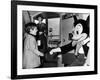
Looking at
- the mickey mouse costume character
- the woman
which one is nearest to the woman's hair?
the woman

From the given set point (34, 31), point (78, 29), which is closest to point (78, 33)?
point (78, 29)

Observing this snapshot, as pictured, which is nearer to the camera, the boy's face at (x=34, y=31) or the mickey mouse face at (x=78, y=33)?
the boy's face at (x=34, y=31)

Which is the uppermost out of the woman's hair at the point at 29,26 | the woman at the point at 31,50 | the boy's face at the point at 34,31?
the woman's hair at the point at 29,26

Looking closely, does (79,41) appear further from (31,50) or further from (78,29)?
(31,50)

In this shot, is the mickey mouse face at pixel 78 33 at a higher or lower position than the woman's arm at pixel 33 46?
higher

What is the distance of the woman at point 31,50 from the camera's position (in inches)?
65.9

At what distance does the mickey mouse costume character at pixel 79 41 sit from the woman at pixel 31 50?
290 mm

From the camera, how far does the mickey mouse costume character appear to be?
1807 mm

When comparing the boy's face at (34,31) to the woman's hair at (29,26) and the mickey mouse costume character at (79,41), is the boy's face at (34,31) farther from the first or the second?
the mickey mouse costume character at (79,41)

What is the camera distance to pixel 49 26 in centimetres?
174

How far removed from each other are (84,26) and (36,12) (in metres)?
0.49

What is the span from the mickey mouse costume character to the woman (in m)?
0.29

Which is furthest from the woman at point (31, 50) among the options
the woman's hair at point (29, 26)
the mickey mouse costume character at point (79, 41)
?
the mickey mouse costume character at point (79, 41)

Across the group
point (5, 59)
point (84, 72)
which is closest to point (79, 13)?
point (84, 72)
